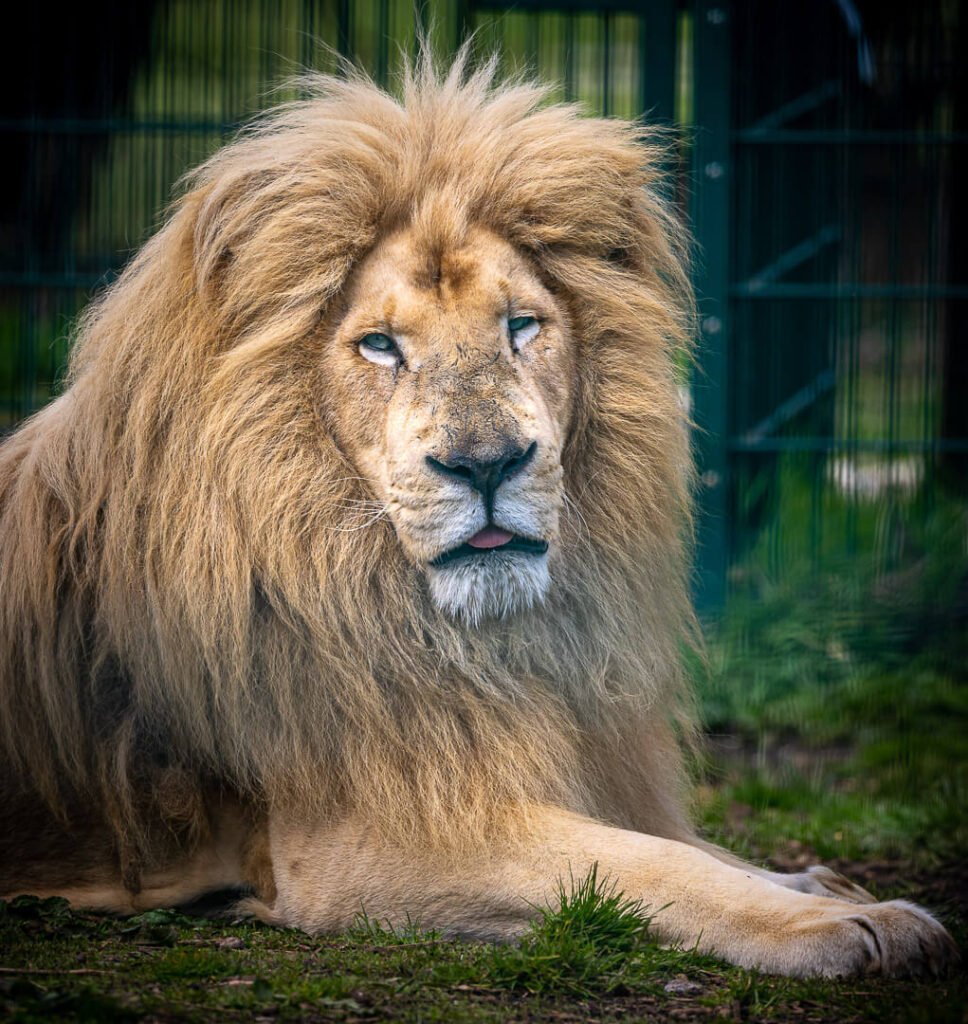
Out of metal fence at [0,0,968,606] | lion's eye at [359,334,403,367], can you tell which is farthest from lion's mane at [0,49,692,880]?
metal fence at [0,0,968,606]

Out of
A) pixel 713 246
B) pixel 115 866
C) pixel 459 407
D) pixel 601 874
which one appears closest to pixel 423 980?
pixel 601 874

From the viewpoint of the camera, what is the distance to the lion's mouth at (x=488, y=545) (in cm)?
306

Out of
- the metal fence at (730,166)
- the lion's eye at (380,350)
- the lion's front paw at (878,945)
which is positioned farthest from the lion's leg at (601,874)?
the metal fence at (730,166)

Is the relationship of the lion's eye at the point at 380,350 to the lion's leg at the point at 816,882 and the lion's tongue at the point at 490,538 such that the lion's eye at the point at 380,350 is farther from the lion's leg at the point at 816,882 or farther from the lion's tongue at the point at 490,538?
the lion's leg at the point at 816,882

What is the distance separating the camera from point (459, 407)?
3.06 meters

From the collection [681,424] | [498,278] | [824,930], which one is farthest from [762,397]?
[824,930]

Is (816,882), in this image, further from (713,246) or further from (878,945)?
(713,246)

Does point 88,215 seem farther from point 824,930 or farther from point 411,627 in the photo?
point 824,930

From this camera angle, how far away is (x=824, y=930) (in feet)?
9.49

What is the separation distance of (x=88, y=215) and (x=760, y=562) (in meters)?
3.74

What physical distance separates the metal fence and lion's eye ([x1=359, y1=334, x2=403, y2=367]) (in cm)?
359

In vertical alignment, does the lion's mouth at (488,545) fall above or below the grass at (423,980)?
above

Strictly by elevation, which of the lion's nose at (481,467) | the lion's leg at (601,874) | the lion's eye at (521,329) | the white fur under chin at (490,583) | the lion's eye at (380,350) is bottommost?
the lion's leg at (601,874)

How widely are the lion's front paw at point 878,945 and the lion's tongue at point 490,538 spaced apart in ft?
3.39
